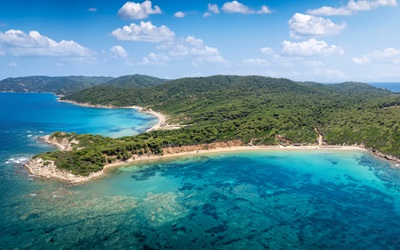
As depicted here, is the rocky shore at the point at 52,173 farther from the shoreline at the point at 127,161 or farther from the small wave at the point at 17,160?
the small wave at the point at 17,160

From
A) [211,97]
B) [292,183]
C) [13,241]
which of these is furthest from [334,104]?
[13,241]

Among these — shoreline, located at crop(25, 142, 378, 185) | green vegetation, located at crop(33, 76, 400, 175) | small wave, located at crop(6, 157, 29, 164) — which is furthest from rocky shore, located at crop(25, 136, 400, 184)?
small wave, located at crop(6, 157, 29, 164)

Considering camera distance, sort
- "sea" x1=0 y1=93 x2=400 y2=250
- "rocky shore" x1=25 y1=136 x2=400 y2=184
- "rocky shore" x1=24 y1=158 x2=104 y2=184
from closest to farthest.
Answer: "sea" x1=0 y1=93 x2=400 y2=250 → "rocky shore" x1=24 y1=158 x2=104 y2=184 → "rocky shore" x1=25 y1=136 x2=400 y2=184

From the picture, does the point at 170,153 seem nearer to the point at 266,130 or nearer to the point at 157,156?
the point at 157,156

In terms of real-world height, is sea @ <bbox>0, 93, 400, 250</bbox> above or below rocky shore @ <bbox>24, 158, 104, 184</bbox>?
below

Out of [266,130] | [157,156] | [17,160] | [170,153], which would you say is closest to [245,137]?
[266,130]

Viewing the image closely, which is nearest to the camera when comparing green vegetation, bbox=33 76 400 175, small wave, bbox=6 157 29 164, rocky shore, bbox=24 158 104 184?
rocky shore, bbox=24 158 104 184

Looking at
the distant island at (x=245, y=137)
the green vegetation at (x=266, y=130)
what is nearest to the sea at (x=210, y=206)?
the distant island at (x=245, y=137)

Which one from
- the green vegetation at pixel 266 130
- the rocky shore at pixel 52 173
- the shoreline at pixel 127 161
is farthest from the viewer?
the green vegetation at pixel 266 130

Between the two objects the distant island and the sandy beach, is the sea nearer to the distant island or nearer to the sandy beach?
the sandy beach

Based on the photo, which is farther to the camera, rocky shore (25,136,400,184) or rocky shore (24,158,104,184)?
rocky shore (25,136,400,184)
